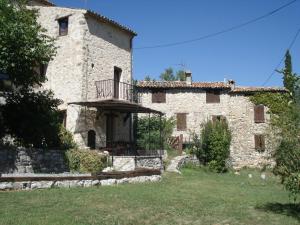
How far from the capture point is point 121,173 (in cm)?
1691

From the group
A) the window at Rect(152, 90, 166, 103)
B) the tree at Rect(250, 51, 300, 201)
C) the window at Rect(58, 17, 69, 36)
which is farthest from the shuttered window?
the tree at Rect(250, 51, 300, 201)

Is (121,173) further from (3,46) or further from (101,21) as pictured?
(101,21)

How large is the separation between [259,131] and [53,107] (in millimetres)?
19717

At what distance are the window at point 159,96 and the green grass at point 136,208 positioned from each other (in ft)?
65.3

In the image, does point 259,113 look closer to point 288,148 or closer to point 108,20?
point 108,20

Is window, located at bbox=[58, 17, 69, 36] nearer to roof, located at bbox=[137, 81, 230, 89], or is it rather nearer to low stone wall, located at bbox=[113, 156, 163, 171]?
low stone wall, located at bbox=[113, 156, 163, 171]

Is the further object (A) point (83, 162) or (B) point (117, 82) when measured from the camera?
(B) point (117, 82)

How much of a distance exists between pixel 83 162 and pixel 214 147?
12707mm

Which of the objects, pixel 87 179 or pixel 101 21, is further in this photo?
pixel 101 21

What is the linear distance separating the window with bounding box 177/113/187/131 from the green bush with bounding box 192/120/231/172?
3.76 meters

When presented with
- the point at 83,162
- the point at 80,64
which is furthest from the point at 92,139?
the point at 83,162

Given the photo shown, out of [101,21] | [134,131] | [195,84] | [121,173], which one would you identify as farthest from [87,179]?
[195,84]

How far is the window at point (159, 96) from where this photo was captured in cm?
3400

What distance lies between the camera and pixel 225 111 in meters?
34.1
